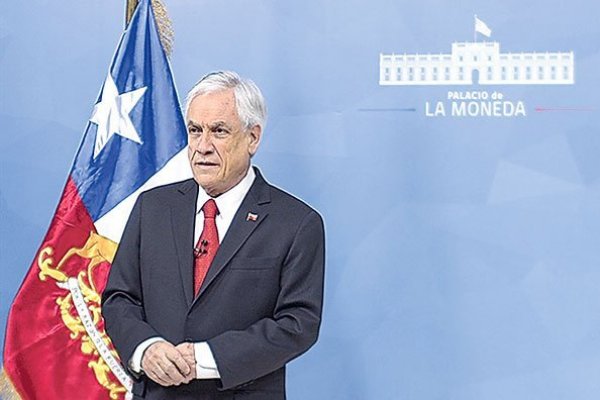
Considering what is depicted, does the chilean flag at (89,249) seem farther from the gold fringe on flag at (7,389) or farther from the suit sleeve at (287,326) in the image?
the suit sleeve at (287,326)

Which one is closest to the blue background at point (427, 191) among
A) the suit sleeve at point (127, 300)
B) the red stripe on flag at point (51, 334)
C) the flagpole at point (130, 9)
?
the flagpole at point (130, 9)

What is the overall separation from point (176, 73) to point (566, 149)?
1086mm

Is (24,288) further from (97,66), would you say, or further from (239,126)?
(239,126)

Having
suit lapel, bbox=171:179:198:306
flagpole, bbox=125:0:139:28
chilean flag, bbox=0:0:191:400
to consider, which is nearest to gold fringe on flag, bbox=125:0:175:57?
flagpole, bbox=125:0:139:28

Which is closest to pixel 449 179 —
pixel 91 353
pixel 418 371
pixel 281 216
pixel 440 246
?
pixel 440 246

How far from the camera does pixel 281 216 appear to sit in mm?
1998

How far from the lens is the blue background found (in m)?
2.62

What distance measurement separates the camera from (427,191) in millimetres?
2693

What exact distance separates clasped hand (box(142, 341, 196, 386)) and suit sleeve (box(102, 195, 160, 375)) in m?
0.04

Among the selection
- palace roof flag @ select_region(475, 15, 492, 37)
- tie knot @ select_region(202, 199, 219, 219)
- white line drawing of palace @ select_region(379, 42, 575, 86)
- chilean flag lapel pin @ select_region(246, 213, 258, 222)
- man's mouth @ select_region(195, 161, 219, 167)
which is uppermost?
palace roof flag @ select_region(475, 15, 492, 37)

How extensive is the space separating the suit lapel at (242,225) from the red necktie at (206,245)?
0.03 metres

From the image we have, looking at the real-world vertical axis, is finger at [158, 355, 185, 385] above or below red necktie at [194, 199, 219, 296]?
below

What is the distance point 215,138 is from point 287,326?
39 centimetres

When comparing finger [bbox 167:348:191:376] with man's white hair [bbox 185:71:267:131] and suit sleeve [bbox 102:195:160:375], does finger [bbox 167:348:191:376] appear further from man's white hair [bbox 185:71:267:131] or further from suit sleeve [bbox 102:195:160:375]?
man's white hair [bbox 185:71:267:131]
